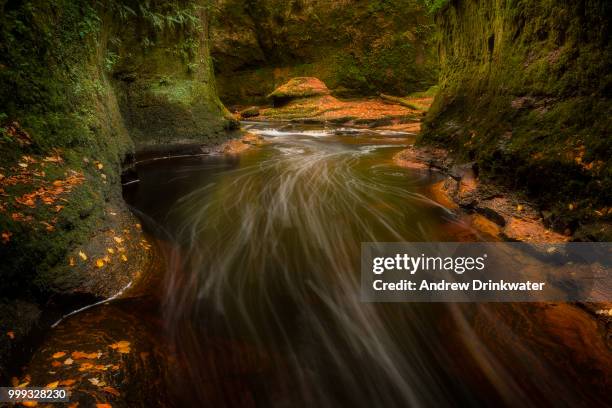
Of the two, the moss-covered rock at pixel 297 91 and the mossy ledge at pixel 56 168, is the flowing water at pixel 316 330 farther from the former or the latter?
the moss-covered rock at pixel 297 91

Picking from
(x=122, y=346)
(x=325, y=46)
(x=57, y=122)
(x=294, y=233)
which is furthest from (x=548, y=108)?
(x=325, y=46)

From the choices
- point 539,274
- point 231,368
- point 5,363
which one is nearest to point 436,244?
point 539,274

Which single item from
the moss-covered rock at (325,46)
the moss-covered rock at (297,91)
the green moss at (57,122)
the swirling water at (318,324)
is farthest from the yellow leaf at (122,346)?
the moss-covered rock at (325,46)

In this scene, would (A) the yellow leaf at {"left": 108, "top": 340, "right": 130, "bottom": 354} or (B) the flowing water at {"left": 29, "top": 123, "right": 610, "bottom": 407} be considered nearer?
(B) the flowing water at {"left": 29, "top": 123, "right": 610, "bottom": 407}

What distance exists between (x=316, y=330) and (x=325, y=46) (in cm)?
2416

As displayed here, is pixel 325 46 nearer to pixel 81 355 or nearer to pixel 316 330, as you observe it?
pixel 316 330

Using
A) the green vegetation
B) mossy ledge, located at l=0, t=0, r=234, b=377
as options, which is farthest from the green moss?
the green vegetation

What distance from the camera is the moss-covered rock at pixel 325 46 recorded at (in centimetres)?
2220

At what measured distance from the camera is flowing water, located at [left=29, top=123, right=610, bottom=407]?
2.07 m

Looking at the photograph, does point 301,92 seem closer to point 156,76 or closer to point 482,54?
point 156,76

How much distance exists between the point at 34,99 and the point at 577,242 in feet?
17.2

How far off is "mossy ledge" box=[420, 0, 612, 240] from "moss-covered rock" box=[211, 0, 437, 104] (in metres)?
16.9

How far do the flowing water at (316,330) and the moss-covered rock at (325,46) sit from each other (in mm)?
19815

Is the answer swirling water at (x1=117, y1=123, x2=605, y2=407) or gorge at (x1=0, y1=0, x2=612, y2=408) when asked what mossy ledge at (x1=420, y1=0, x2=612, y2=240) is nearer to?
gorge at (x1=0, y1=0, x2=612, y2=408)
